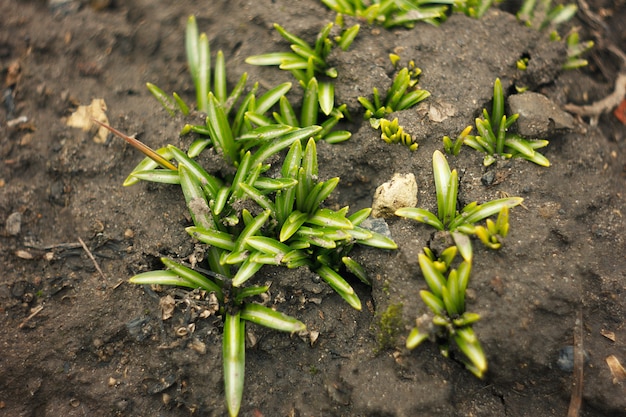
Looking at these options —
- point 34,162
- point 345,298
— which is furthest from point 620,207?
point 34,162

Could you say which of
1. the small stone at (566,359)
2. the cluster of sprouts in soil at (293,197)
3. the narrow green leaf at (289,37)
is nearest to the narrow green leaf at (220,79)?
the cluster of sprouts in soil at (293,197)

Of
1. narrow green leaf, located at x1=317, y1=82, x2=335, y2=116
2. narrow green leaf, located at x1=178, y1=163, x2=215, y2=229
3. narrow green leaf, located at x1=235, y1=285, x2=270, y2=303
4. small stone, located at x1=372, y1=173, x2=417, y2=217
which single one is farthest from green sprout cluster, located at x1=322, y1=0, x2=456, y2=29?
narrow green leaf, located at x1=235, y1=285, x2=270, y2=303

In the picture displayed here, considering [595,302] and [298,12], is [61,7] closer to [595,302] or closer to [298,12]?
[298,12]

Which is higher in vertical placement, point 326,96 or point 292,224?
point 326,96

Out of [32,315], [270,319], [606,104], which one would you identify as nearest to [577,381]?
[270,319]

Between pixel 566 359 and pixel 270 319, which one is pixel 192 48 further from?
pixel 566 359

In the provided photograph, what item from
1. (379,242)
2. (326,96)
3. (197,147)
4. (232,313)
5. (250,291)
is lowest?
(232,313)
